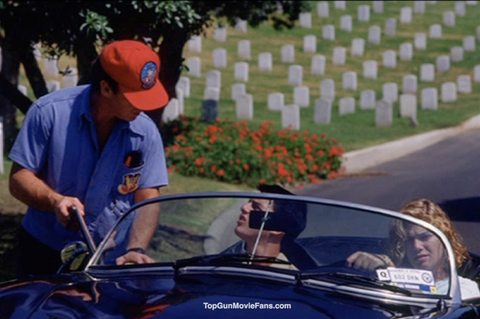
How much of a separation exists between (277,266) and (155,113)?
275 inches

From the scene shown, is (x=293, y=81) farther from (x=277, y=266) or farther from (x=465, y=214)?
(x=277, y=266)

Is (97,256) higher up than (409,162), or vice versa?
(97,256)

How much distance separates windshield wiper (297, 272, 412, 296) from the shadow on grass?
4999 mm

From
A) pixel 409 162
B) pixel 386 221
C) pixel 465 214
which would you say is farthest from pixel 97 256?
pixel 409 162

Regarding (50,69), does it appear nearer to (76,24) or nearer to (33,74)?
(33,74)

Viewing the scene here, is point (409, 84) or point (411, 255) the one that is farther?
point (409, 84)

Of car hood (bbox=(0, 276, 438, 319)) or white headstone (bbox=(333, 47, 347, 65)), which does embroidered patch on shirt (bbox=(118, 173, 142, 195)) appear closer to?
car hood (bbox=(0, 276, 438, 319))

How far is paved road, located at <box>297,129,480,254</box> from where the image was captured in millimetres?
13570

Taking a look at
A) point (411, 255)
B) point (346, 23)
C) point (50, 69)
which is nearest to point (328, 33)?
point (346, 23)

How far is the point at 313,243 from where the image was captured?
437cm

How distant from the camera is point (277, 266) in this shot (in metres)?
4.25

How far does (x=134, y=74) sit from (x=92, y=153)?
17.4 inches

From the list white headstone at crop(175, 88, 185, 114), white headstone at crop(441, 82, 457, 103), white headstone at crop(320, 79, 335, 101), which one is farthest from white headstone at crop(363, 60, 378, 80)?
white headstone at crop(175, 88, 185, 114)

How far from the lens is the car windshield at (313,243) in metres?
4.15
